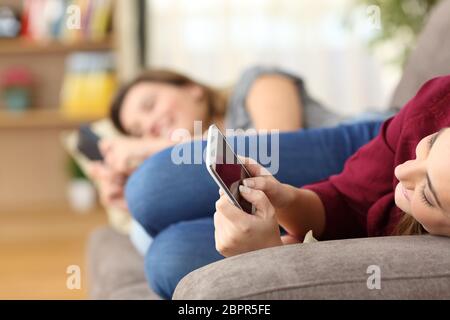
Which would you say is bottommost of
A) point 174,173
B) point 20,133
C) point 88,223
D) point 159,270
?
point 88,223

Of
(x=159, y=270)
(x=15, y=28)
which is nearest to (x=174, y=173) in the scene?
(x=159, y=270)

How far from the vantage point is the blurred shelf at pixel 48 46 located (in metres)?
3.64

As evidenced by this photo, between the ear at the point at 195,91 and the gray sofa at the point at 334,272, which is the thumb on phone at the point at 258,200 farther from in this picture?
the ear at the point at 195,91

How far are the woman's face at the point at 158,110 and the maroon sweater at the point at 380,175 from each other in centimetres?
82

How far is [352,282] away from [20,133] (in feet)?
11.0

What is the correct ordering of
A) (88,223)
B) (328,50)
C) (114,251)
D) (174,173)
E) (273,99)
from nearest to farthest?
(174,173), (114,251), (273,99), (88,223), (328,50)

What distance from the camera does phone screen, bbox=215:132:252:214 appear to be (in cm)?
88

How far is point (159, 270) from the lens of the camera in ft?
A: 3.99

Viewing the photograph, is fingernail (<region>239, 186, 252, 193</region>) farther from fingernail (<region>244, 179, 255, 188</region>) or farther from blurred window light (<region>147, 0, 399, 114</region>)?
blurred window light (<region>147, 0, 399, 114</region>)

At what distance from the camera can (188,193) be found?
1.31m

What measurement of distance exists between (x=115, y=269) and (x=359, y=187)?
0.60 meters

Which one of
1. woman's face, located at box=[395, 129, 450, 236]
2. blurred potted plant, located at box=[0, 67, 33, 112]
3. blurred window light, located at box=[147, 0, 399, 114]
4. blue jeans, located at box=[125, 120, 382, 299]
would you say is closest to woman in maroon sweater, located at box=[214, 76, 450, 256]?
woman's face, located at box=[395, 129, 450, 236]
